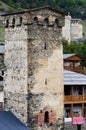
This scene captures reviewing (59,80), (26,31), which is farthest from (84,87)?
(26,31)

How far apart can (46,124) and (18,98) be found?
3.13 m

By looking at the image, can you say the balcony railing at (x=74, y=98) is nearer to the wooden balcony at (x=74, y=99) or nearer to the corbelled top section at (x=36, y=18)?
the wooden balcony at (x=74, y=99)

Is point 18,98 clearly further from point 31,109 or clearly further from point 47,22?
point 47,22

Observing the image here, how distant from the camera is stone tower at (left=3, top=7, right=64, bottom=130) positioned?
35250mm

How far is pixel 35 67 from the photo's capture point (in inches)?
1398

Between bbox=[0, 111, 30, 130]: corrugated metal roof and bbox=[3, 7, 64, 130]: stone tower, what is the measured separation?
411 millimetres

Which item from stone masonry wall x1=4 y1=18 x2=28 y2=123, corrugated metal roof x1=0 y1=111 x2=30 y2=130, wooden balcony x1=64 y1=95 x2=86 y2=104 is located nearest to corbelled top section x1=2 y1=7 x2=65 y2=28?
stone masonry wall x1=4 y1=18 x2=28 y2=123

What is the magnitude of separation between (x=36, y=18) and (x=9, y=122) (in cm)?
831

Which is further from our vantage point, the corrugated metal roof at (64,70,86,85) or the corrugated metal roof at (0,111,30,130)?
the corrugated metal roof at (64,70,86,85)

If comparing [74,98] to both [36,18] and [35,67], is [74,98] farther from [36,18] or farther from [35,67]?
[36,18]

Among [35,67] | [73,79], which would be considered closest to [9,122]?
[35,67]

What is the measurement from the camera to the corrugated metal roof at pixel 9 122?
114 feet

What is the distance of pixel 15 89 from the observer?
3622 centimetres

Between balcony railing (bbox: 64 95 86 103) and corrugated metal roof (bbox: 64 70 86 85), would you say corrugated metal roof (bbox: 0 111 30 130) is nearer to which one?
balcony railing (bbox: 64 95 86 103)
